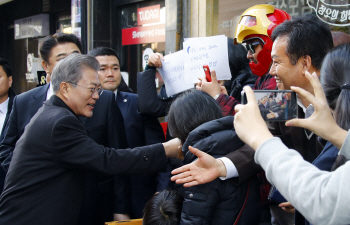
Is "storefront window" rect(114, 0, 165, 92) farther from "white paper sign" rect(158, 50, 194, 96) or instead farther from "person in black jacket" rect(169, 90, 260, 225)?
"person in black jacket" rect(169, 90, 260, 225)

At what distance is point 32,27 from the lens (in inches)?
395

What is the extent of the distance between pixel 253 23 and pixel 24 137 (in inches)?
74.2

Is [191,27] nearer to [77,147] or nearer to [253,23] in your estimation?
[253,23]

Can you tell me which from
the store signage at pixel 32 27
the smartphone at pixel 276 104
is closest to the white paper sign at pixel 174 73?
the smartphone at pixel 276 104

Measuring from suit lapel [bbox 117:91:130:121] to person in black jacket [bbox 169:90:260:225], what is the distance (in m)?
1.59

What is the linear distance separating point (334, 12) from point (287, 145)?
2230mm

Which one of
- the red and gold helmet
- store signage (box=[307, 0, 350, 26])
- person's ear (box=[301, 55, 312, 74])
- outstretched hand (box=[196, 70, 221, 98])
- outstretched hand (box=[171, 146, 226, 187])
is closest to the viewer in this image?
outstretched hand (box=[171, 146, 226, 187])

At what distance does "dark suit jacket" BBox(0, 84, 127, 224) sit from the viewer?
286 cm

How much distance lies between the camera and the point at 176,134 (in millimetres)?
2053

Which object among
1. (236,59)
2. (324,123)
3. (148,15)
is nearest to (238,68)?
(236,59)

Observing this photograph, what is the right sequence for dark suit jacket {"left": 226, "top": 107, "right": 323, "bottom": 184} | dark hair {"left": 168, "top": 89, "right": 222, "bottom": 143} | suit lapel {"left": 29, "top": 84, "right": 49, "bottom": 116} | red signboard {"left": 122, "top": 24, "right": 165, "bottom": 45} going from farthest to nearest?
red signboard {"left": 122, "top": 24, "right": 165, "bottom": 45} → suit lapel {"left": 29, "top": 84, "right": 49, "bottom": 116} → dark hair {"left": 168, "top": 89, "right": 222, "bottom": 143} → dark suit jacket {"left": 226, "top": 107, "right": 323, "bottom": 184}

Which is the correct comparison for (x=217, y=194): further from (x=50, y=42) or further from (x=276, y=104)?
(x=50, y=42)

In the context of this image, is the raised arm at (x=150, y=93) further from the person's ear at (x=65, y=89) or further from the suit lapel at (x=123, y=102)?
the person's ear at (x=65, y=89)

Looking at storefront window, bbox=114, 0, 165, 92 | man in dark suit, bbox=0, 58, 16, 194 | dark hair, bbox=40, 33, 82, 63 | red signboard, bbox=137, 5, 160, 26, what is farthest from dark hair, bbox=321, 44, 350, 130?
red signboard, bbox=137, 5, 160, 26
